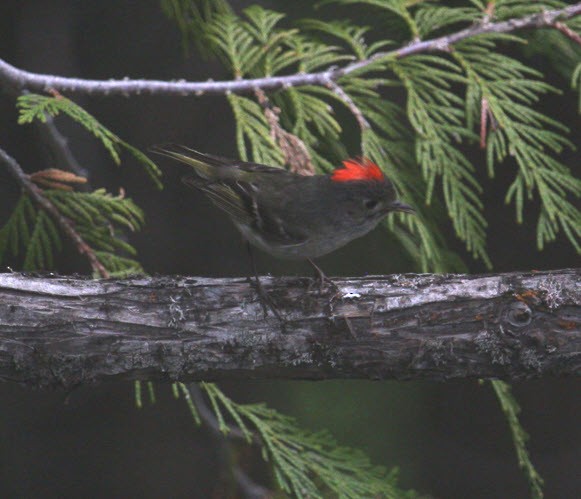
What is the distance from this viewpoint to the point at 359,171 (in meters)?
2.62

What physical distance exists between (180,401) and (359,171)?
6.46 ft

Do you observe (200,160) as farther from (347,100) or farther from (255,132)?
(347,100)

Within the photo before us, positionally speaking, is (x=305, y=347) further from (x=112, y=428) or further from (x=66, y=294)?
(x=112, y=428)

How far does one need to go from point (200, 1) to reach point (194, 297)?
162cm

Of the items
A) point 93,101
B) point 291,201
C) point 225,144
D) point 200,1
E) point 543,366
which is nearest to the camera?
point 543,366

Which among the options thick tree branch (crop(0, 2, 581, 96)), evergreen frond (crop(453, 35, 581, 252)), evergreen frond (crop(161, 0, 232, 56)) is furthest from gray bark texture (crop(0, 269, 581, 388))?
evergreen frond (crop(161, 0, 232, 56))

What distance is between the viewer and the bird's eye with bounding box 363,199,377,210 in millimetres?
2664

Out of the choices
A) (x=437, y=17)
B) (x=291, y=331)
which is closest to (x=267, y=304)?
(x=291, y=331)

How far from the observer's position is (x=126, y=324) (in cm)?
214

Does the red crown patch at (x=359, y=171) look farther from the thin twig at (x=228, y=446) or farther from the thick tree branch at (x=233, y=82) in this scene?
the thin twig at (x=228, y=446)

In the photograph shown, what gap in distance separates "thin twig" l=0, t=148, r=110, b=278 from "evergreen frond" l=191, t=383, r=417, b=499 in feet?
1.76

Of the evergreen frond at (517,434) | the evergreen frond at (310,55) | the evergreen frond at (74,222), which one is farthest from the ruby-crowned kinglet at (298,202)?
the evergreen frond at (517,434)

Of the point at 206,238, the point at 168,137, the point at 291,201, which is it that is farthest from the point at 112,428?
the point at 291,201

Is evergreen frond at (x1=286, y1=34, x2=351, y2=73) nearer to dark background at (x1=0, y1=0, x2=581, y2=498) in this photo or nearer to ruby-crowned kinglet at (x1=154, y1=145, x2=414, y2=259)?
ruby-crowned kinglet at (x1=154, y1=145, x2=414, y2=259)
